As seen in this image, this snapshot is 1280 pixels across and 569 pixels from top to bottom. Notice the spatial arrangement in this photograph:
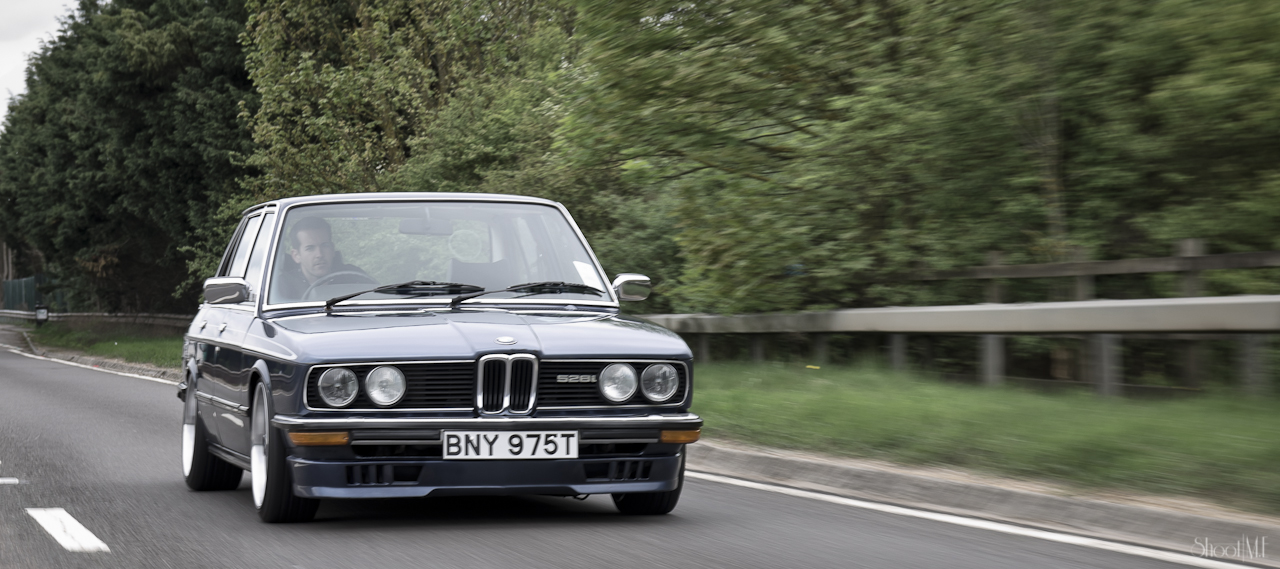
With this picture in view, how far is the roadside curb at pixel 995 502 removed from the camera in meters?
6.53

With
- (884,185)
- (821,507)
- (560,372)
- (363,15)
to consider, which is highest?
(363,15)

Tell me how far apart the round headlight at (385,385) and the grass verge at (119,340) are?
70.9 feet

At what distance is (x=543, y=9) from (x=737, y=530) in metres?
26.7

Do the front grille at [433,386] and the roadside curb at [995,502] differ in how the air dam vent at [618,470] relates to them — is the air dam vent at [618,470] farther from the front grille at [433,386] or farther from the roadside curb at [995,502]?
the roadside curb at [995,502]

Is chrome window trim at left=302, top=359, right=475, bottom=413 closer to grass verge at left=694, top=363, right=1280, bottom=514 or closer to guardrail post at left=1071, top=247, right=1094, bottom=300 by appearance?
grass verge at left=694, top=363, right=1280, bottom=514

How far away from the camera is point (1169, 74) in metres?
12.4

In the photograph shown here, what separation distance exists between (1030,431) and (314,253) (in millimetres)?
4277

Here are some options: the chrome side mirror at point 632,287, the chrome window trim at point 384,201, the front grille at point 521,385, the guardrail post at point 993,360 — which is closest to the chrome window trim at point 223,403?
the chrome window trim at point 384,201

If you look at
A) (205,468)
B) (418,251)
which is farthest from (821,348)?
(418,251)

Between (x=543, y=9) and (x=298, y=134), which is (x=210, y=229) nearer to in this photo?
(x=298, y=134)

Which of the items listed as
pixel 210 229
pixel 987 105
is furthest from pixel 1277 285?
pixel 210 229

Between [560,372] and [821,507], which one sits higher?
[560,372]

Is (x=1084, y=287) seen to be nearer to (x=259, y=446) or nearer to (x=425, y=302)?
(x=425, y=302)

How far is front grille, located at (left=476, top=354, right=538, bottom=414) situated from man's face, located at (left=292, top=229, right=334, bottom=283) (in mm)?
1473
